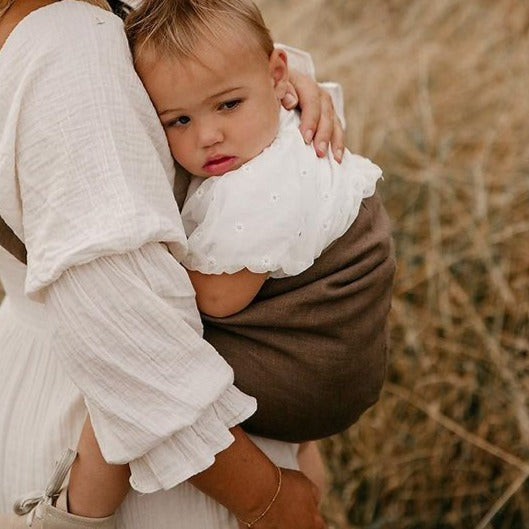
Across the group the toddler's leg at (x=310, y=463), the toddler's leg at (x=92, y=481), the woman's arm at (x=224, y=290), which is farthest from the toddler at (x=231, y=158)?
the toddler's leg at (x=310, y=463)

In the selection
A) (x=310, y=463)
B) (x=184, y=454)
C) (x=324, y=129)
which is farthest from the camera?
(x=310, y=463)

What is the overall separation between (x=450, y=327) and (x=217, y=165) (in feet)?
5.39

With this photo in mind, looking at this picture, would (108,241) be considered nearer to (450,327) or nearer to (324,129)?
(324,129)

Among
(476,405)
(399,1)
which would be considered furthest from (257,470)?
(399,1)

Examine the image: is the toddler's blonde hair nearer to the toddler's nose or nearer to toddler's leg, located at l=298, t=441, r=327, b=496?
the toddler's nose

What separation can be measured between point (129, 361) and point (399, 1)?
3549 millimetres

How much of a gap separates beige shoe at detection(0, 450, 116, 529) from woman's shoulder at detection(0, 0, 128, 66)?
0.57m

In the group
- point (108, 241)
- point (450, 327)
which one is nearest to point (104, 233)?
point (108, 241)

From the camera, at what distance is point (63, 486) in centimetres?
141

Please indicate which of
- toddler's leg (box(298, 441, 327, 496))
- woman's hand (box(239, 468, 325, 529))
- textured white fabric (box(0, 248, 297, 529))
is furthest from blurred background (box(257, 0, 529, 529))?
textured white fabric (box(0, 248, 297, 529))

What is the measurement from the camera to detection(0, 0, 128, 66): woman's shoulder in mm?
1226

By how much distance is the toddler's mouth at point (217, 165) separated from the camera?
1401 mm

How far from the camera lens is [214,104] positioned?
4.59 ft

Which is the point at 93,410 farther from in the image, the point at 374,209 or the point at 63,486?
the point at 374,209
